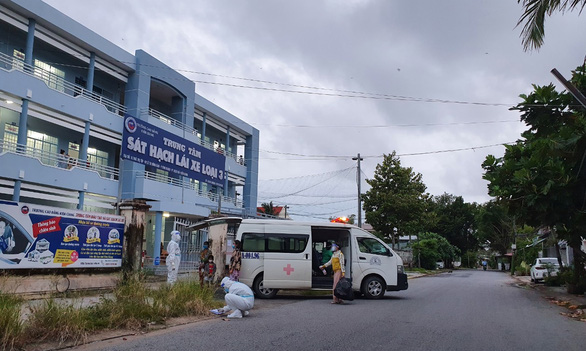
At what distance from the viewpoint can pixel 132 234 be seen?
13.5 metres

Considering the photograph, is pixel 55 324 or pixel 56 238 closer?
pixel 55 324

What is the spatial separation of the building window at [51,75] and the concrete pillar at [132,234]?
10.6m

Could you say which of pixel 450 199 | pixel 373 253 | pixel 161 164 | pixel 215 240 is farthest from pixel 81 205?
pixel 450 199

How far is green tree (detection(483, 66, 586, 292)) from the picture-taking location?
12938 millimetres

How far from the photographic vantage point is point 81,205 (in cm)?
2098

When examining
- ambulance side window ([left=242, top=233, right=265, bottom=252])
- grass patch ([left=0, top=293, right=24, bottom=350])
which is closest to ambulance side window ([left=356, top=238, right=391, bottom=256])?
ambulance side window ([left=242, top=233, right=265, bottom=252])

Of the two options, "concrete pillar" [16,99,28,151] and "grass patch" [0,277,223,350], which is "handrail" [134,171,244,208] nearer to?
"concrete pillar" [16,99,28,151]

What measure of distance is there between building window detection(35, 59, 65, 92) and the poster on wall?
446 inches

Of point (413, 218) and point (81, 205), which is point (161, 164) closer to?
point (81, 205)

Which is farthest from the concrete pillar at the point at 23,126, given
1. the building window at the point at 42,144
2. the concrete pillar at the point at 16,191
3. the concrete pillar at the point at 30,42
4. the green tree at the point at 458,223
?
the green tree at the point at 458,223

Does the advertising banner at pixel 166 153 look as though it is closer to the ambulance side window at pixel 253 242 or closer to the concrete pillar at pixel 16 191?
the ambulance side window at pixel 253 242

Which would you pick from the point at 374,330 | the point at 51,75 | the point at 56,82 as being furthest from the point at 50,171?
the point at 374,330

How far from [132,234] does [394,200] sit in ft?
81.9

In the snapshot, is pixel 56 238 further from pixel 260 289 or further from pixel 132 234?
pixel 260 289
